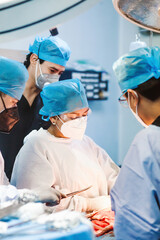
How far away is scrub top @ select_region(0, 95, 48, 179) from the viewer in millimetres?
2564

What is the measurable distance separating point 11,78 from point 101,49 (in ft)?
8.89

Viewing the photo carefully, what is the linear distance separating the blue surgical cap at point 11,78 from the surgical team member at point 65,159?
237 mm

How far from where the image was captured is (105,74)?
4262 millimetres

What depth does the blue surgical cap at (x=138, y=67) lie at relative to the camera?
1353 millimetres

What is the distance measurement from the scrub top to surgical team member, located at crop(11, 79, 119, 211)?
41cm

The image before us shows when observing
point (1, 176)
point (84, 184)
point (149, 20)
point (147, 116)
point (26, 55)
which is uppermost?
point (149, 20)

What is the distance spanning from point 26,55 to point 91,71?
5.13 feet

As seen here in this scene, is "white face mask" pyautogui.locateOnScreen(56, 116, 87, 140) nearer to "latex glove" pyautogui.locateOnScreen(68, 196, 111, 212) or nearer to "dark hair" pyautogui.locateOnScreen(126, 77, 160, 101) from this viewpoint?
"latex glove" pyautogui.locateOnScreen(68, 196, 111, 212)

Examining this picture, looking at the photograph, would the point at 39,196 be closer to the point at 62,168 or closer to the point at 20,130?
the point at 62,168

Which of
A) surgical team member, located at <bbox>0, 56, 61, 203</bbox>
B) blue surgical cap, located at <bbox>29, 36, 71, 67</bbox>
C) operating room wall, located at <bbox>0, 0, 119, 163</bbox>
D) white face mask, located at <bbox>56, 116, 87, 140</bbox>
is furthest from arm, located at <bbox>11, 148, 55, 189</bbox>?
operating room wall, located at <bbox>0, 0, 119, 163</bbox>

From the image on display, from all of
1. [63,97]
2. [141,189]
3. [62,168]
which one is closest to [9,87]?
[63,97]

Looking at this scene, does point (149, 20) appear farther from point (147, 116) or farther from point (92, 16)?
point (92, 16)

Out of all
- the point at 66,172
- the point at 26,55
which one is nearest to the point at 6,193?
the point at 66,172

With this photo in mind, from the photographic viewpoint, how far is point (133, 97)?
4.61 ft
